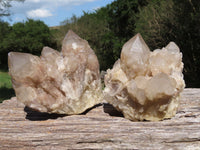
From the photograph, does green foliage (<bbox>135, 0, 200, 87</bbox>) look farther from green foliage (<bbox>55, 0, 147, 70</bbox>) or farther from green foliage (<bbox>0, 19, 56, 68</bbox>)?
green foliage (<bbox>0, 19, 56, 68</bbox>)

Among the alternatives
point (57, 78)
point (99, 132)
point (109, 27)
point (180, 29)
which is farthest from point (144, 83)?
point (109, 27)

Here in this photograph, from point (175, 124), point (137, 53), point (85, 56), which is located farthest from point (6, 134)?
point (175, 124)

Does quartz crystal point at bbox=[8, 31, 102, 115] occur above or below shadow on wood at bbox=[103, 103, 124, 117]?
above

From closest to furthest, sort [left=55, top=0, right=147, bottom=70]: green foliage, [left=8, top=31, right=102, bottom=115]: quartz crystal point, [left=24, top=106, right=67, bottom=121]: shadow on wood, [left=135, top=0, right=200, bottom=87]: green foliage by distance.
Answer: [left=8, top=31, right=102, bottom=115]: quartz crystal point, [left=24, top=106, right=67, bottom=121]: shadow on wood, [left=135, top=0, right=200, bottom=87]: green foliage, [left=55, top=0, right=147, bottom=70]: green foliage

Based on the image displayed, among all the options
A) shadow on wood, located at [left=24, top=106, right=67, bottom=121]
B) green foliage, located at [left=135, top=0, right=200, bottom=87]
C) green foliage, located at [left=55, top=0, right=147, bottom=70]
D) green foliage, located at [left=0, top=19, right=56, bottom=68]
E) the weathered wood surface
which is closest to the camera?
the weathered wood surface

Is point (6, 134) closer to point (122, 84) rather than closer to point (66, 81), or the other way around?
point (66, 81)

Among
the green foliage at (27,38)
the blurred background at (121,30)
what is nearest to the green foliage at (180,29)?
the blurred background at (121,30)

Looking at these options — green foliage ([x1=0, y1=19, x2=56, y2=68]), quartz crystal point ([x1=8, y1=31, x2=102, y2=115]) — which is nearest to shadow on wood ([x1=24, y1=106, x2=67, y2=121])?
quartz crystal point ([x1=8, y1=31, x2=102, y2=115])

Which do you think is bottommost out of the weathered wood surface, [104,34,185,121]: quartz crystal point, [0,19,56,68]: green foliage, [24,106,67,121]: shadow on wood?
the weathered wood surface
